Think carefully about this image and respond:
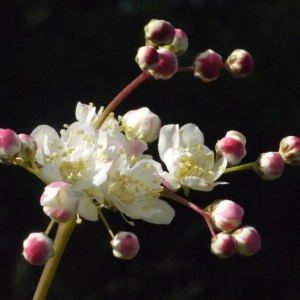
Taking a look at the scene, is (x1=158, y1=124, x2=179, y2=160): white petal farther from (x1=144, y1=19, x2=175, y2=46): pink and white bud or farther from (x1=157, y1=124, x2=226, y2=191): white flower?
(x1=144, y1=19, x2=175, y2=46): pink and white bud

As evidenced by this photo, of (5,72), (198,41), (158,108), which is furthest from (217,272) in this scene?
(5,72)

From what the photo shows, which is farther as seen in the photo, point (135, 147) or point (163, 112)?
point (163, 112)

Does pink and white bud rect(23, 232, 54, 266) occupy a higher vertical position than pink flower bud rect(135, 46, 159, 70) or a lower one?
lower

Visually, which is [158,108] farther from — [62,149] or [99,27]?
[62,149]

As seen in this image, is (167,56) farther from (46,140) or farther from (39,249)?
(39,249)

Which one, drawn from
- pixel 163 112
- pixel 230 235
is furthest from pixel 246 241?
pixel 163 112

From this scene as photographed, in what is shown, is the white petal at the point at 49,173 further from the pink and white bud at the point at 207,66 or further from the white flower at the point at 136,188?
the pink and white bud at the point at 207,66

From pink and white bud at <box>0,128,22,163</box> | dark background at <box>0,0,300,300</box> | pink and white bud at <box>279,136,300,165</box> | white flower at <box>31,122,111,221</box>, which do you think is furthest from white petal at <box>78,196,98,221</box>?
dark background at <box>0,0,300,300</box>
